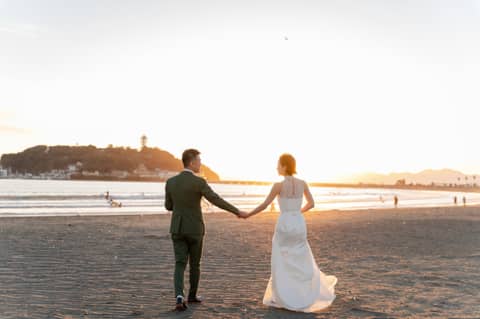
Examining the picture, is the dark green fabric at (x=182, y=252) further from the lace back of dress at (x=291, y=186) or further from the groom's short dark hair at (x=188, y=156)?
the lace back of dress at (x=291, y=186)

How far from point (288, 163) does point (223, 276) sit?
384 centimetres

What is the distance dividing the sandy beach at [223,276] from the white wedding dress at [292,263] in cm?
24

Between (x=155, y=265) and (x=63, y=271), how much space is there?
2034 mm

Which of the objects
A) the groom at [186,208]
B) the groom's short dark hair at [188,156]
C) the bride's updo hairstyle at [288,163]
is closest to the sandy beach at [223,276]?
the groom at [186,208]

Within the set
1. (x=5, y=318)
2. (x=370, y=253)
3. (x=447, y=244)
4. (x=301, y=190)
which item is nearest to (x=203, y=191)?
(x=301, y=190)

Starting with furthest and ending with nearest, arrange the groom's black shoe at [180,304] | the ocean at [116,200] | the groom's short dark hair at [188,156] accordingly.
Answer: the ocean at [116,200] < the groom's short dark hair at [188,156] < the groom's black shoe at [180,304]

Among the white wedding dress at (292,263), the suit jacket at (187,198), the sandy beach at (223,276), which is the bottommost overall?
the sandy beach at (223,276)

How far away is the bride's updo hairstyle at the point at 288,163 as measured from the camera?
7.12 m

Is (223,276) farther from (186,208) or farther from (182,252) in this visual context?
(186,208)

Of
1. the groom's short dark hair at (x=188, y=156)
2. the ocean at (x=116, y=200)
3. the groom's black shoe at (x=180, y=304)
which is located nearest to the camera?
the groom's black shoe at (x=180, y=304)

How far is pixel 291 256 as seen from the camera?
730 centimetres

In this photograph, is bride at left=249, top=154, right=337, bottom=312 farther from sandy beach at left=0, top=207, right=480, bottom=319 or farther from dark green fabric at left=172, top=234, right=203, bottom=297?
dark green fabric at left=172, top=234, right=203, bottom=297

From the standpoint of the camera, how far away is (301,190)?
7.22 m

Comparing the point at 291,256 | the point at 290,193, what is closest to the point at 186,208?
the point at 290,193
